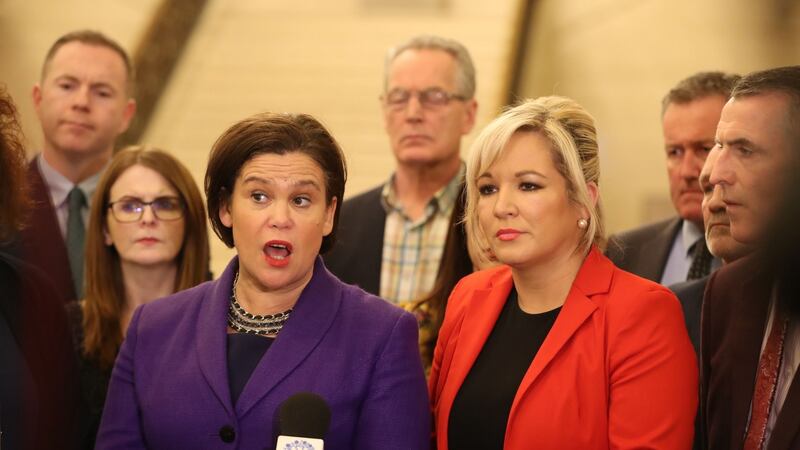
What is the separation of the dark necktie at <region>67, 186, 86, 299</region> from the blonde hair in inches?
76.4

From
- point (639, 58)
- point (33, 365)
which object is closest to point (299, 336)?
point (33, 365)

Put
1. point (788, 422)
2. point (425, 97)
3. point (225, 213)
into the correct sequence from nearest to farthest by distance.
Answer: point (788, 422) < point (225, 213) < point (425, 97)

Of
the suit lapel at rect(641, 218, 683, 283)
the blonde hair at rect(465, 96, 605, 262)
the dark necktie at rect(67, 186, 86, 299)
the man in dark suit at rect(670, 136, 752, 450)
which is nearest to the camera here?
the blonde hair at rect(465, 96, 605, 262)

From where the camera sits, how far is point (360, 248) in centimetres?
415

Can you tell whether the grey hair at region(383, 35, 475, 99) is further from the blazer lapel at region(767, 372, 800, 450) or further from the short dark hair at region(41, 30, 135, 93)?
the blazer lapel at region(767, 372, 800, 450)

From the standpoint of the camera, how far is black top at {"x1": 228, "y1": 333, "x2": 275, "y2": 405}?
2.47 meters

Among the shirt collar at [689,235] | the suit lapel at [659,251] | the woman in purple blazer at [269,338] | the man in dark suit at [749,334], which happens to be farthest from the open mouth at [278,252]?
the shirt collar at [689,235]

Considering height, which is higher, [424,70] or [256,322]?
[424,70]

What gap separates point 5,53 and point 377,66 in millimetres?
3204

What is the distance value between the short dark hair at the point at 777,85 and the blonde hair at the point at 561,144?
0.38 meters

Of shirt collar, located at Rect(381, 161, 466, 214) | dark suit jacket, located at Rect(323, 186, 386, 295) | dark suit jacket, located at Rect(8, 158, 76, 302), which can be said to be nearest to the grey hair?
shirt collar, located at Rect(381, 161, 466, 214)

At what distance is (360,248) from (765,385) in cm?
198

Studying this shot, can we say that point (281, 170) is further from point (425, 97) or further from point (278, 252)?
point (425, 97)

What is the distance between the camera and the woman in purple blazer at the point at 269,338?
2.42 meters
